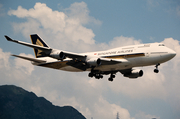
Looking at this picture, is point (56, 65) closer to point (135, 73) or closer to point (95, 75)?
point (95, 75)

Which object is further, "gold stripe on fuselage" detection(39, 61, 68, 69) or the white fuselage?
"gold stripe on fuselage" detection(39, 61, 68, 69)

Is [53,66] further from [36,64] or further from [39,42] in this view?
[39,42]

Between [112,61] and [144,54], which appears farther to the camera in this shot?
[112,61]

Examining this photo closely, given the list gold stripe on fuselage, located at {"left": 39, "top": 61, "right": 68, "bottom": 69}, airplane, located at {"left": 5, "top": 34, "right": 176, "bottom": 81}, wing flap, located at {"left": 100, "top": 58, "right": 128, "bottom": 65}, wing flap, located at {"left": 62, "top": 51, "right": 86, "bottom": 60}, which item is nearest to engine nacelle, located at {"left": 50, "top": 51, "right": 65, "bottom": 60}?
airplane, located at {"left": 5, "top": 34, "right": 176, "bottom": 81}

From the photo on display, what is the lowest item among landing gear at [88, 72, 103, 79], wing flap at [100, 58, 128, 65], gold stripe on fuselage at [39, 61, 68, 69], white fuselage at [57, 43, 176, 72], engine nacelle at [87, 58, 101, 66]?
landing gear at [88, 72, 103, 79]

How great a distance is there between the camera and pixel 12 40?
42.5m

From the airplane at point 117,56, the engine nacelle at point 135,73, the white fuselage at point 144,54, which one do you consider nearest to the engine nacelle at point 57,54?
the airplane at point 117,56

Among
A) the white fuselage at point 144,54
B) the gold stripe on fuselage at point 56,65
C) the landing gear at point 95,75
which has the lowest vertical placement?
the landing gear at point 95,75

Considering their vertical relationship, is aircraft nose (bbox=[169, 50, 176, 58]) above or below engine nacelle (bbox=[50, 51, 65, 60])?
above

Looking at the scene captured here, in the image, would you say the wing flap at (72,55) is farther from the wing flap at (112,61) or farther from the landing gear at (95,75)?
the landing gear at (95,75)

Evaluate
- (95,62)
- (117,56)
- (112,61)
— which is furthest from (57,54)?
(117,56)

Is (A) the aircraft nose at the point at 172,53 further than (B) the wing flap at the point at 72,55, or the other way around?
(B) the wing flap at the point at 72,55

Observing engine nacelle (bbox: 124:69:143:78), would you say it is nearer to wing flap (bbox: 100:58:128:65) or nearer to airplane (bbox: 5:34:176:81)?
airplane (bbox: 5:34:176:81)

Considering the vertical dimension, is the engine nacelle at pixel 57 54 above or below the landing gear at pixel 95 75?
above
